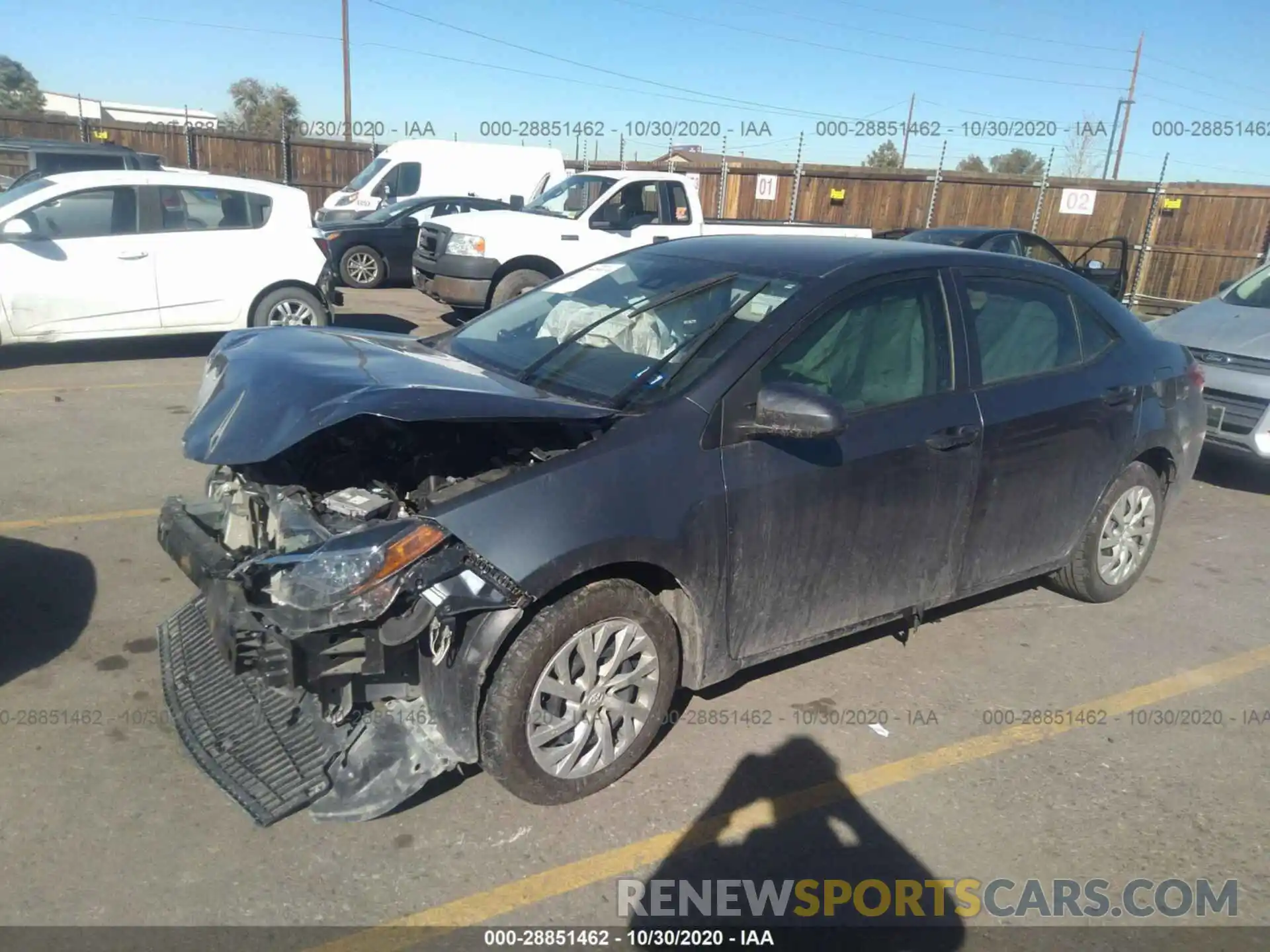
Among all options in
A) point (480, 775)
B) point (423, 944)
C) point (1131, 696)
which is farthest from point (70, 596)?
point (1131, 696)

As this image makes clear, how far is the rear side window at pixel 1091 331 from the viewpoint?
4.62 metres

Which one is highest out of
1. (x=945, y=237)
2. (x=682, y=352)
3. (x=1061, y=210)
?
(x=1061, y=210)

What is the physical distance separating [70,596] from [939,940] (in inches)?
154

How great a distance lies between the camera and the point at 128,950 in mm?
2525

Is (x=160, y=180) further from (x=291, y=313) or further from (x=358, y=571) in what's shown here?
(x=358, y=571)

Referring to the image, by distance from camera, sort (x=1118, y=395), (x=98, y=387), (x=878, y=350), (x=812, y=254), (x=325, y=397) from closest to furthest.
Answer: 1. (x=325, y=397)
2. (x=878, y=350)
3. (x=812, y=254)
4. (x=1118, y=395)
5. (x=98, y=387)

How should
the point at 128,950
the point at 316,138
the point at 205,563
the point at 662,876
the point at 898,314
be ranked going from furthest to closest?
the point at 316,138
the point at 898,314
the point at 205,563
the point at 662,876
the point at 128,950

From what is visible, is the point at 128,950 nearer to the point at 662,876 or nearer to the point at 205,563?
the point at 205,563

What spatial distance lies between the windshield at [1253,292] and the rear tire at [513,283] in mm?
6884

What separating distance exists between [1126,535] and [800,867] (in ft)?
9.77

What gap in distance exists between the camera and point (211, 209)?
9.45 metres

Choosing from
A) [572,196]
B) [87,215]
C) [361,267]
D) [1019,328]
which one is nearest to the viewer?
[1019,328]

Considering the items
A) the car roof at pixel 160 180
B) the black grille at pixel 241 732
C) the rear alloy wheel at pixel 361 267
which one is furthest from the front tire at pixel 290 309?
the black grille at pixel 241 732

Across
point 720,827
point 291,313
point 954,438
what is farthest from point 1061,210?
point 720,827
